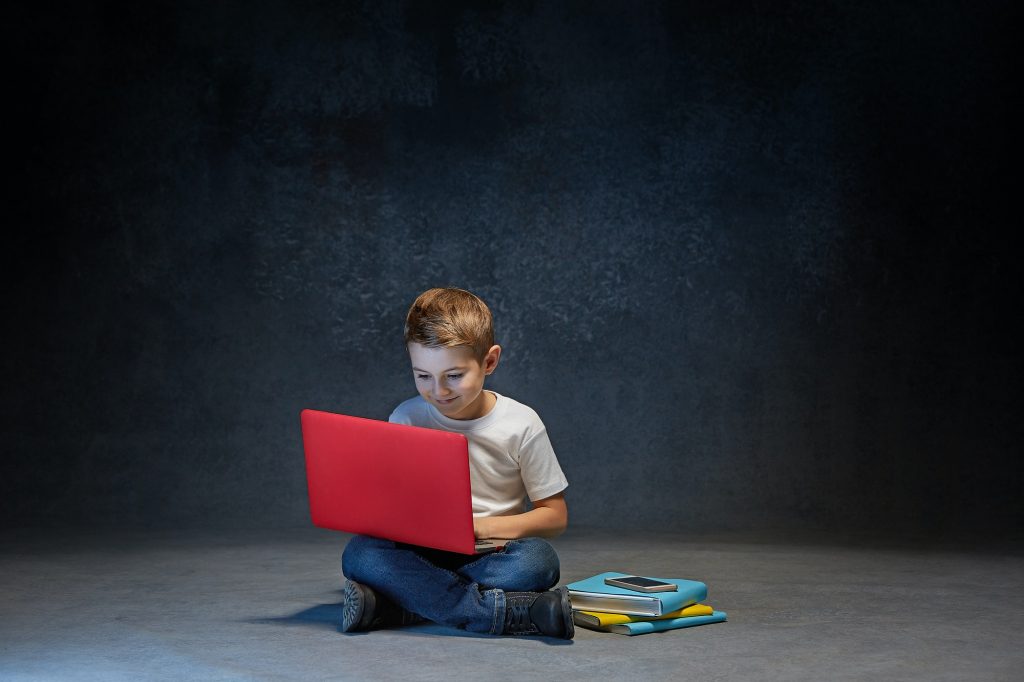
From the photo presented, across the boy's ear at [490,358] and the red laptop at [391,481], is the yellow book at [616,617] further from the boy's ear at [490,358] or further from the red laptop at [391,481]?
the boy's ear at [490,358]

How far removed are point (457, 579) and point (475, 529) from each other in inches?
4.1

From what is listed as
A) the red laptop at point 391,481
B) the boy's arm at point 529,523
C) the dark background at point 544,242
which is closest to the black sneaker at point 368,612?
the red laptop at point 391,481

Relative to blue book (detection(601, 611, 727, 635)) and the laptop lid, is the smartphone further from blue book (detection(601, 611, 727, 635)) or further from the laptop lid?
the laptop lid

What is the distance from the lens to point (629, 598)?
7.76ft

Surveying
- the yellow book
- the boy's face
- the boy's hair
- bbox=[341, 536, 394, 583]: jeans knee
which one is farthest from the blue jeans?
the boy's hair

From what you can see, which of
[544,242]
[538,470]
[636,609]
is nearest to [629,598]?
[636,609]

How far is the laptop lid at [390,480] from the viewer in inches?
84.1

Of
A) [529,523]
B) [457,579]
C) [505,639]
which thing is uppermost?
[529,523]

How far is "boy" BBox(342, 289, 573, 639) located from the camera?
2.34 metres

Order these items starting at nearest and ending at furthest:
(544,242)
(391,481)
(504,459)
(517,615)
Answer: (391,481), (517,615), (504,459), (544,242)

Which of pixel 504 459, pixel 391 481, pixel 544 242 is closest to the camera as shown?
pixel 391 481

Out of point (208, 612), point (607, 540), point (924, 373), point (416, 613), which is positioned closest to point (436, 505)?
point (416, 613)

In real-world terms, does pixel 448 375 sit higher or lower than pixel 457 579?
higher

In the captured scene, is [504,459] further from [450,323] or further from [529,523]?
[450,323]
